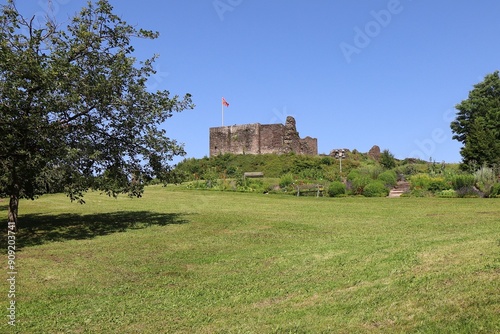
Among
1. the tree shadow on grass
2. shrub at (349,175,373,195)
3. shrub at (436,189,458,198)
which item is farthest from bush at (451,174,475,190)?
the tree shadow on grass

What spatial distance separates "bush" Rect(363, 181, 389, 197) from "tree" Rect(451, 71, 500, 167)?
896 cm

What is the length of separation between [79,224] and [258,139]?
39819mm

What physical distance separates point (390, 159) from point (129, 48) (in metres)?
39.0

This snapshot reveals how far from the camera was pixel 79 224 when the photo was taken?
15.0 meters

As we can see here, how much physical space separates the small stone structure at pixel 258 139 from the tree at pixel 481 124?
704 inches

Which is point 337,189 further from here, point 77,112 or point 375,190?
point 77,112

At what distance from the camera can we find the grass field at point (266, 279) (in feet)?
15.9

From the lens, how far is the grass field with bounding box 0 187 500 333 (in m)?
4.86

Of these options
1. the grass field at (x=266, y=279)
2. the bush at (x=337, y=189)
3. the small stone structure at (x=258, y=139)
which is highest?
the small stone structure at (x=258, y=139)

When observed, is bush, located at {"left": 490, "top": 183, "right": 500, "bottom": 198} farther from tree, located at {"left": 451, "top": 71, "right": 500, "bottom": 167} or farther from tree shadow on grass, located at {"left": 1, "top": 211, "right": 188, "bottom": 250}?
tree shadow on grass, located at {"left": 1, "top": 211, "right": 188, "bottom": 250}

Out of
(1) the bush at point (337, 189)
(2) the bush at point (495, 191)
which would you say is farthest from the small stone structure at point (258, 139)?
(2) the bush at point (495, 191)

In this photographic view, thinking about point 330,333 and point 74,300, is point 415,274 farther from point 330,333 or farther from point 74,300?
point 74,300

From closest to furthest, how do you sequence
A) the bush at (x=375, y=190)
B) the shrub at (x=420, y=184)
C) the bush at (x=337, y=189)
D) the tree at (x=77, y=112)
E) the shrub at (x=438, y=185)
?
the tree at (x=77, y=112) < the shrub at (x=438, y=185) < the bush at (x=375, y=190) < the shrub at (x=420, y=184) < the bush at (x=337, y=189)

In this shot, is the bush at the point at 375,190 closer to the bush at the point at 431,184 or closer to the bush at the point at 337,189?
the bush at the point at 337,189
